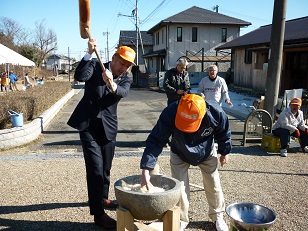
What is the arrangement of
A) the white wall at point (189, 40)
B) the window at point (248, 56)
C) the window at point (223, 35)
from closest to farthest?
the window at point (248, 56)
the white wall at point (189, 40)
the window at point (223, 35)

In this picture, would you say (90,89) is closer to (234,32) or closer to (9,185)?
(9,185)

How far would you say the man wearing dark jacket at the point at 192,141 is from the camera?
8.16 feet

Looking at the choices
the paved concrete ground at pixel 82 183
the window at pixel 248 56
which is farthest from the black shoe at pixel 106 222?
the window at pixel 248 56

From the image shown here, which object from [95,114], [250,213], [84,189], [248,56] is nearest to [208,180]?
[250,213]

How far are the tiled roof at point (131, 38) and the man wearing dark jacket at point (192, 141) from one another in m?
44.6

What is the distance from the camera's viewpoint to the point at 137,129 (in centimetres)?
869

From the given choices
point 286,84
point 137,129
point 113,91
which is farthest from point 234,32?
point 113,91

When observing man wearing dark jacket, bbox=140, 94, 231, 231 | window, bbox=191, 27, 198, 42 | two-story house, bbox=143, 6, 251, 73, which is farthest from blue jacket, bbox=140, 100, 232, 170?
window, bbox=191, 27, 198, 42

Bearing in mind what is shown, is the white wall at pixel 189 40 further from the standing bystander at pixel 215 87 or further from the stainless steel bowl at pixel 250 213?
the stainless steel bowl at pixel 250 213

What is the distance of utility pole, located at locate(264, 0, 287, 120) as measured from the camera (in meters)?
6.80

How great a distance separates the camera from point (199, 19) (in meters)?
28.8

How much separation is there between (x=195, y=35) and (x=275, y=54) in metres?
23.1

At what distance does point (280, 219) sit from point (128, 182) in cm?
194

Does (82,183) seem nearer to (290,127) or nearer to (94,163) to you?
(94,163)
